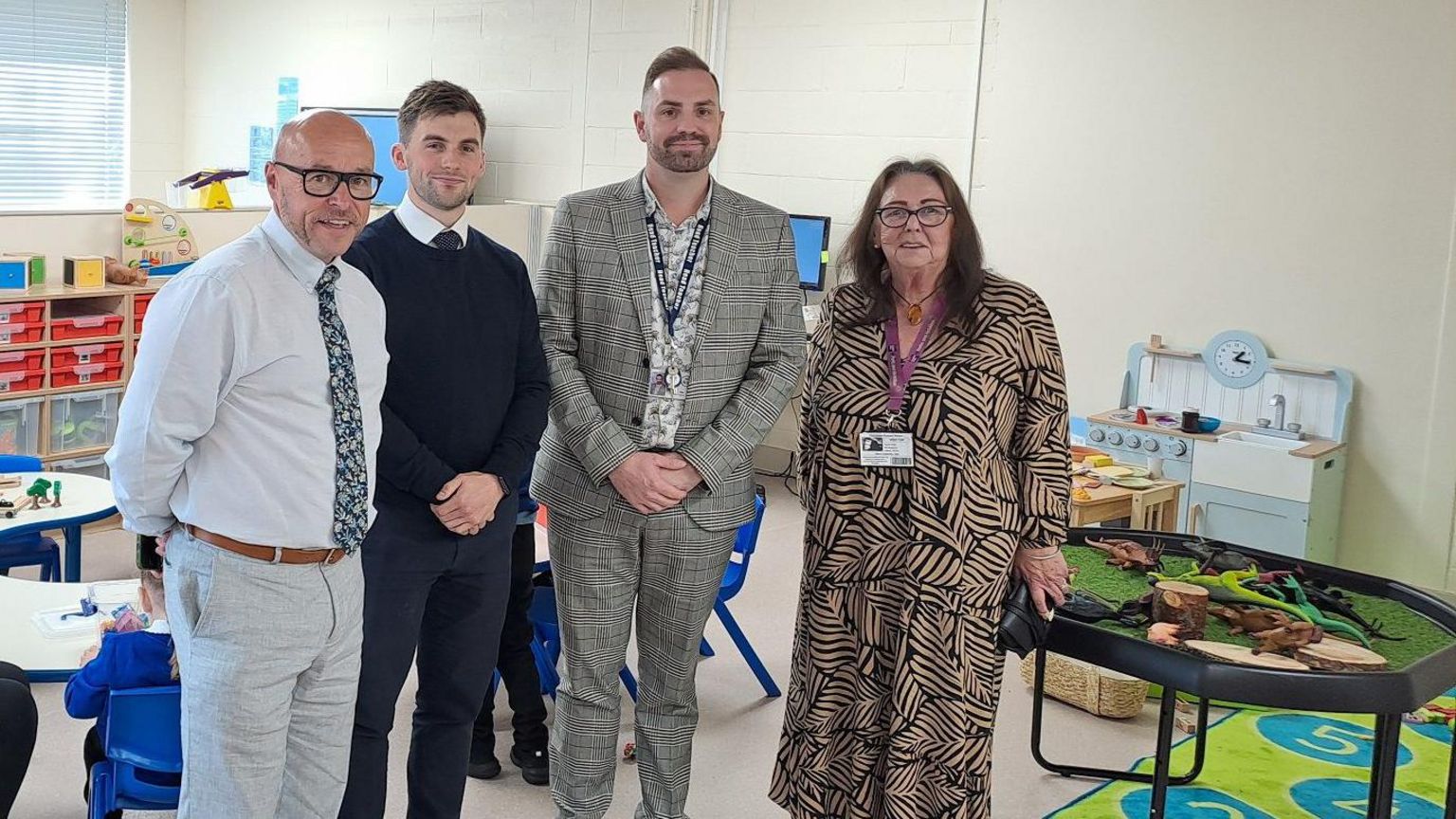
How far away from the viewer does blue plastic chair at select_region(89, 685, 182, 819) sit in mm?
2262

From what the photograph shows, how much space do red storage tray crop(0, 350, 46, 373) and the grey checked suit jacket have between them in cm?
339

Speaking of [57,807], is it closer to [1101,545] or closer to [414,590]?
[414,590]

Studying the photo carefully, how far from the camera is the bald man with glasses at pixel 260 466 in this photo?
1.97 metres

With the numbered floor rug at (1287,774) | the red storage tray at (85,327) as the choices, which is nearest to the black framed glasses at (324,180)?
the numbered floor rug at (1287,774)

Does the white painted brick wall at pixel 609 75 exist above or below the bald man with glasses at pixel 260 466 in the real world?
above

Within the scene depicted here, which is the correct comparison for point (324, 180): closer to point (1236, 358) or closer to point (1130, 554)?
point (1130, 554)

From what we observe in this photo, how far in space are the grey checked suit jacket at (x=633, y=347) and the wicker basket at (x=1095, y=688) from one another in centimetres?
175

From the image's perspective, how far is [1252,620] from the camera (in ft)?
8.40

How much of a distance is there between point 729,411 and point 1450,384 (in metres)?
3.69

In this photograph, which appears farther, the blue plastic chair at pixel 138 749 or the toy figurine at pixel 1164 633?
the toy figurine at pixel 1164 633

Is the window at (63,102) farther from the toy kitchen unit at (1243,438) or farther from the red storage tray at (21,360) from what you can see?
the toy kitchen unit at (1243,438)

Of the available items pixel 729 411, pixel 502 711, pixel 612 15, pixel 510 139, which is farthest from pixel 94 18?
pixel 729 411

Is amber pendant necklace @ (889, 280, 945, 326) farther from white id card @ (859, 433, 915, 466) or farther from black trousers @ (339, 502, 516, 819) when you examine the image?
black trousers @ (339, 502, 516, 819)

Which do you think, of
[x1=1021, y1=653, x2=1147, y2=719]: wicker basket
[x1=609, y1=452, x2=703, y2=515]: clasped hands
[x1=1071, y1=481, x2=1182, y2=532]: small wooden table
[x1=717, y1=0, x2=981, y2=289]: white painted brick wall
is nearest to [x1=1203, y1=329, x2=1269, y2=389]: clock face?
[x1=1071, y1=481, x2=1182, y2=532]: small wooden table
